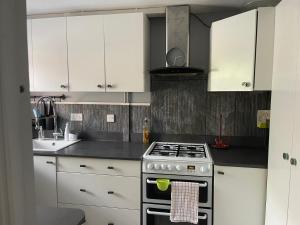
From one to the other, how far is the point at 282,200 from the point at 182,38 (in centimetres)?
151

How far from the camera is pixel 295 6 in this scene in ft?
4.39

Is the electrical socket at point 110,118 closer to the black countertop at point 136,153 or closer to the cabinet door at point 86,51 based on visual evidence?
the black countertop at point 136,153

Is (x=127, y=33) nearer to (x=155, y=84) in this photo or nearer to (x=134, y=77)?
(x=134, y=77)

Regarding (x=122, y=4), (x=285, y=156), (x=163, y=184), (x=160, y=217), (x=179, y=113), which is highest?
(x=122, y=4)

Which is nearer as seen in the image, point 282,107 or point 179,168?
→ point 282,107

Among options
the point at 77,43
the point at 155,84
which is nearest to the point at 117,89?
the point at 155,84

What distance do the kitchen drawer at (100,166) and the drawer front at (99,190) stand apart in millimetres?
38

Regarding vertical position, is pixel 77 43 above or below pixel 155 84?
above

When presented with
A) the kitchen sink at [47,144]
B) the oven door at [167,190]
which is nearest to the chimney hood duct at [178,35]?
the oven door at [167,190]

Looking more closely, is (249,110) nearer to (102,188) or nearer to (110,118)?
(110,118)

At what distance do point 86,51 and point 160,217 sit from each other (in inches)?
67.2

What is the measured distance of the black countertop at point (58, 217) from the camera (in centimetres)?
92

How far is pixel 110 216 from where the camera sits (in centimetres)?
212

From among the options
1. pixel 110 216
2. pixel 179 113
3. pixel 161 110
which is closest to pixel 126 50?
pixel 161 110
